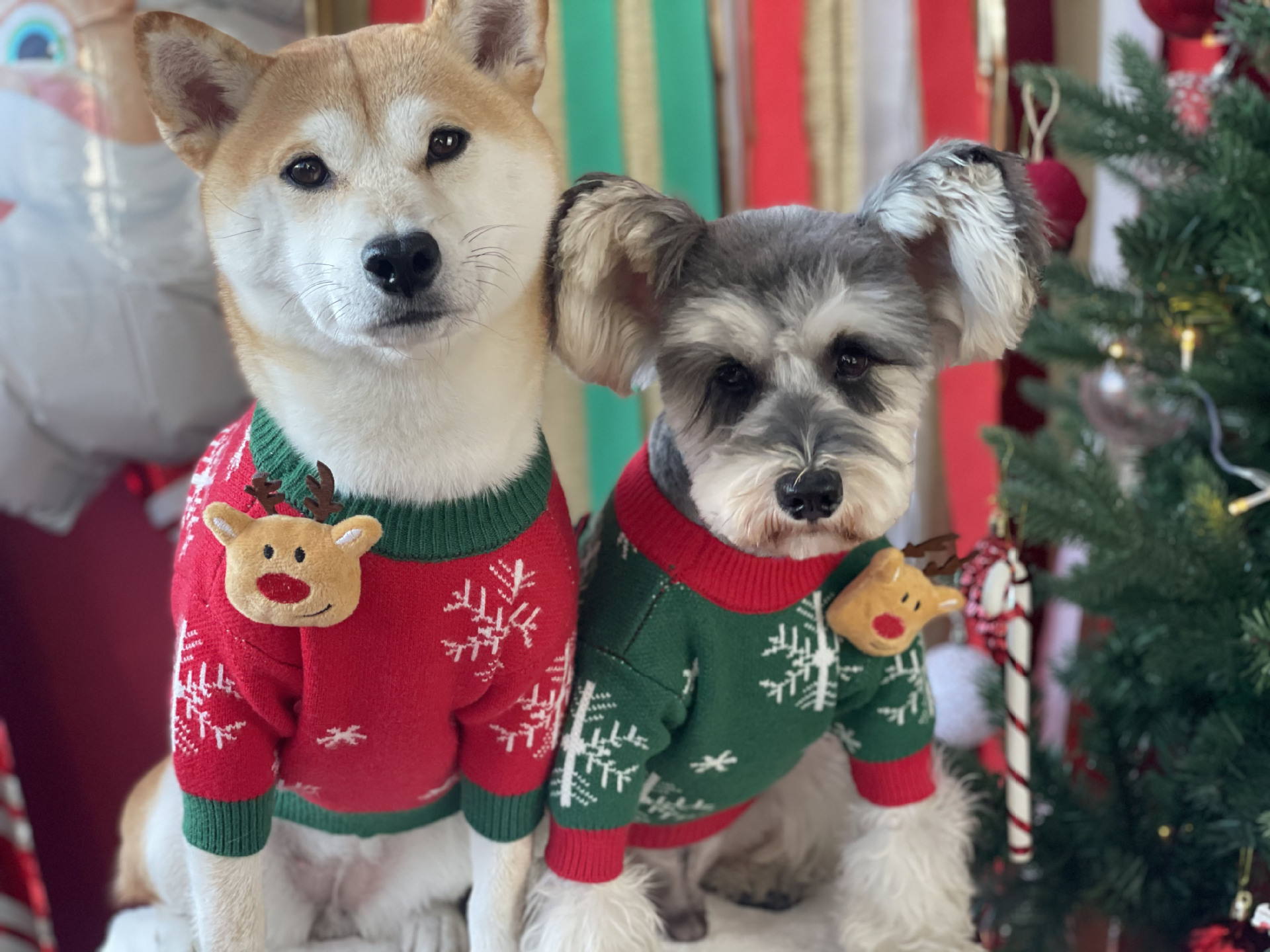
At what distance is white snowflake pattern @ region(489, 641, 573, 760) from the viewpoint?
2.52ft

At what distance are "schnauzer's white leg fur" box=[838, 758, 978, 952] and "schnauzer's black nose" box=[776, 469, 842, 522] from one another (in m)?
0.33

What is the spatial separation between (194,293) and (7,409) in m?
0.26

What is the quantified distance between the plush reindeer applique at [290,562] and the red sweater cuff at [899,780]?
0.47 m

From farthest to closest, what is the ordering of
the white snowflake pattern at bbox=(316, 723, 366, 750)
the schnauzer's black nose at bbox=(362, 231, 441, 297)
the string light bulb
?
the string light bulb, the white snowflake pattern at bbox=(316, 723, 366, 750), the schnauzer's black nose at bbox=(362, 231, 441, 297)

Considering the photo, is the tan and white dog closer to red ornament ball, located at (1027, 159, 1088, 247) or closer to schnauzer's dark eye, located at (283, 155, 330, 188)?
schnauzer's dark eye, located at (283, 155, 330, 188)

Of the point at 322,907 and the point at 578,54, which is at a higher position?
the point at 578,54

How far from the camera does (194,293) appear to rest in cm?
126

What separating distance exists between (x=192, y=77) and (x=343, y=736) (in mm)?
460

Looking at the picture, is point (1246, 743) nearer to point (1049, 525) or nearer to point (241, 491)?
point (1049, 525)

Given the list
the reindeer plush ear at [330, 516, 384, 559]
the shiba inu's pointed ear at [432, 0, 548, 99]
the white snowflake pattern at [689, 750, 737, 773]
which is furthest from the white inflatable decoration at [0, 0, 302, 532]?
the white snowflake pattern at [689, 750, 737, 773]

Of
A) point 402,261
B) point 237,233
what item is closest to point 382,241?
point 402,261

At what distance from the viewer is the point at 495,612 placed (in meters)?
0.73

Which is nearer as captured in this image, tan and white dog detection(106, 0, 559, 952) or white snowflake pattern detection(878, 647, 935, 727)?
tan and white dog detection(106, 0, 559, 952)

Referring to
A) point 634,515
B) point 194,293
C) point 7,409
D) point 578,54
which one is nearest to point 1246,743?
point 634,515
